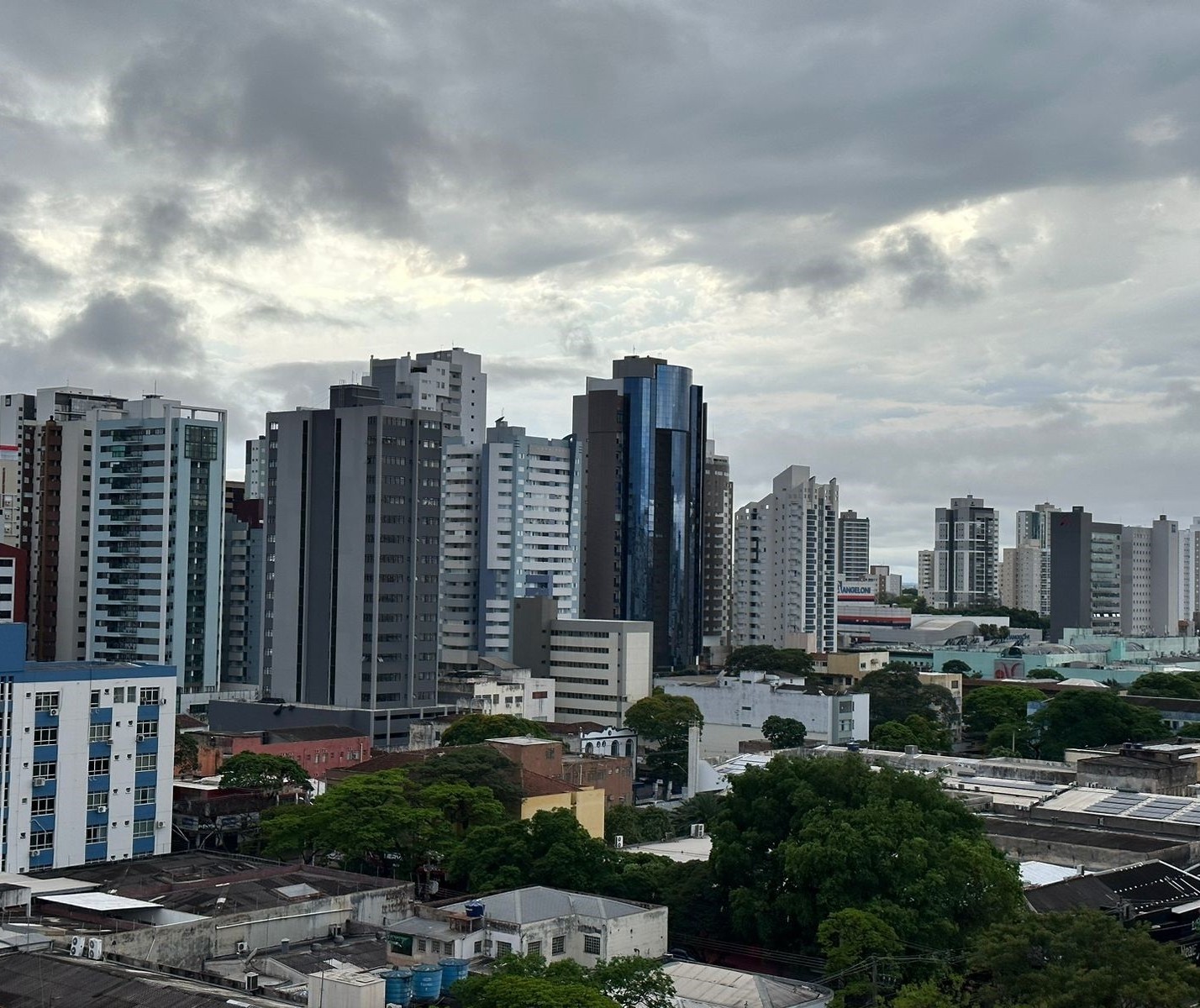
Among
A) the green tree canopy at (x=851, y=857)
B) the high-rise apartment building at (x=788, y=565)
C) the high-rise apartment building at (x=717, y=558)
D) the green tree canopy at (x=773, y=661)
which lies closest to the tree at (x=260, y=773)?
the green tree canopy at (x=851, y=857)

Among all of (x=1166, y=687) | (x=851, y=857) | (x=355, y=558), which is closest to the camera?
(x=851, y=857)

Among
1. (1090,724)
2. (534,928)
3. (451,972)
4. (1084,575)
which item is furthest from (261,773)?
(1084,575)

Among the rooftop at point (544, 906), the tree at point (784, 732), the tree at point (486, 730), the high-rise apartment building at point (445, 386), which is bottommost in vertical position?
the tree at point (784, 732)

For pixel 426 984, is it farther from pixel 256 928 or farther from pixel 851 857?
pixel 851 857

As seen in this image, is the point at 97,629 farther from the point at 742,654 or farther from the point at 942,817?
the point at 942,817

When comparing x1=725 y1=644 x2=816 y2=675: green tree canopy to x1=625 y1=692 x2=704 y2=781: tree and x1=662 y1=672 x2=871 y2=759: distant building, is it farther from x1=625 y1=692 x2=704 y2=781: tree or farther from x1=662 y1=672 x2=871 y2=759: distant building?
x1=625 y1=692 x2=704 y2=781: tree

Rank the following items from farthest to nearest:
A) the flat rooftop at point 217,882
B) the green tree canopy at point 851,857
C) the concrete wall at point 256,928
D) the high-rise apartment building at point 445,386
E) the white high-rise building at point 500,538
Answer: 1. the high-rise apartment building at point 445,386
2. the white high-rise building at point 500,538
3. the green tree canopy at point 851,857
4. the flat rooftop at point 217,882
5. the concrete wall at point 256,928

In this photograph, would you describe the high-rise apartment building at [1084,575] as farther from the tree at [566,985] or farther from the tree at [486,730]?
the tree at [566,985]
